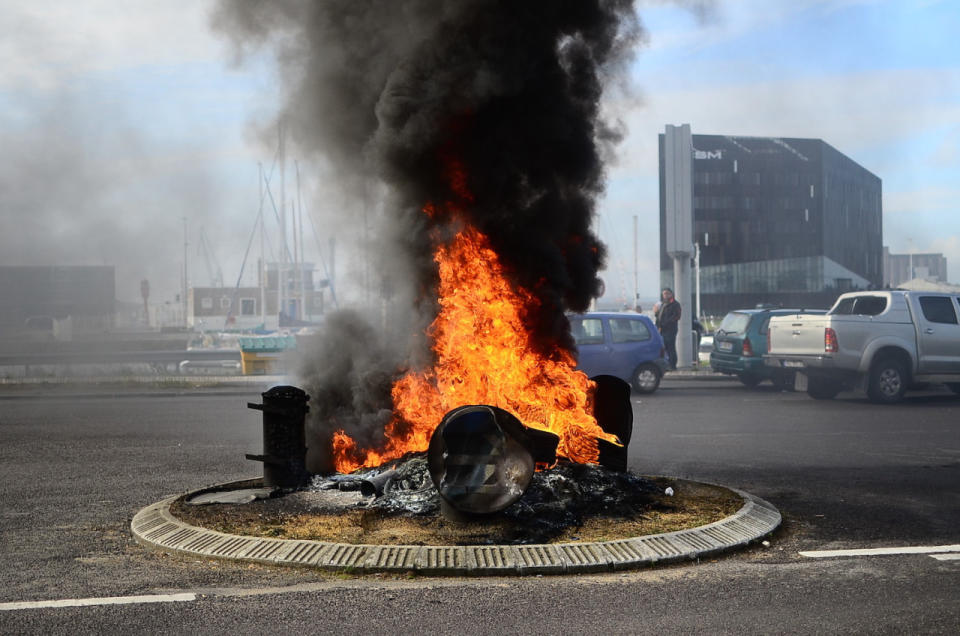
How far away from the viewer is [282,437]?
771cm

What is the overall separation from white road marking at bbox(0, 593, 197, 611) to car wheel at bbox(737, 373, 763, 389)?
1670cm

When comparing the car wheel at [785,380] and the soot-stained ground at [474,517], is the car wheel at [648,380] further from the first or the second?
the soot-stained ground at [474,517]

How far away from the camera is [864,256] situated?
83.8 m

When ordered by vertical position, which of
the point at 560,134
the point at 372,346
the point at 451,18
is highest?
the point at 451,18

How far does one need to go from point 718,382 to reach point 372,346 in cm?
1424

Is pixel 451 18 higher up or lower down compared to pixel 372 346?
higher up

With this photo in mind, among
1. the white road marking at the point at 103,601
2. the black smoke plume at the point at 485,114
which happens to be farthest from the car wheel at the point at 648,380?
the white road marking at the point at 103,601

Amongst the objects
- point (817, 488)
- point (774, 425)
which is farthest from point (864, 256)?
point (817, 488)

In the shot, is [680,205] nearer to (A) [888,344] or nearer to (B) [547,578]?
(A) [888,344]

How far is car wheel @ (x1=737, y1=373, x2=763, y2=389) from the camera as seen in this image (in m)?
20.0

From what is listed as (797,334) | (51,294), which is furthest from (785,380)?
(51,294)

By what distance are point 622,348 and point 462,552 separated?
1315 centimetres

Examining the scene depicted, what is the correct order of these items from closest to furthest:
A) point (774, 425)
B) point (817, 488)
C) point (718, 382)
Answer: point (817, 488) → point (774, 425) → point (718, 382)

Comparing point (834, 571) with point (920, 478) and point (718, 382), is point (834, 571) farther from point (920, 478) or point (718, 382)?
point (718, 382)
